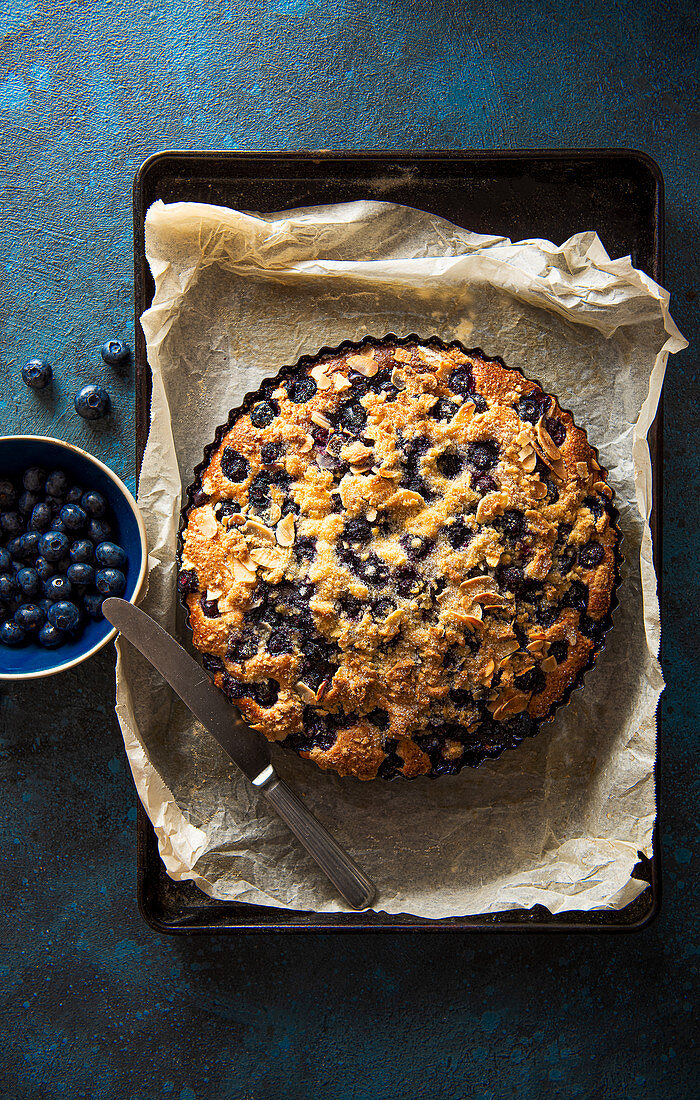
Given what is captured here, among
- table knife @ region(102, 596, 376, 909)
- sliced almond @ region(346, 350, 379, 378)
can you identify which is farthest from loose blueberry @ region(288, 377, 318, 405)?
table knife @ region(102, 596, 376, 909)

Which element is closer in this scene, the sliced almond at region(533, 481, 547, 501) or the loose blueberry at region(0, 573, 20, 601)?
the sliced almond at region(533, 481, 547, 501)

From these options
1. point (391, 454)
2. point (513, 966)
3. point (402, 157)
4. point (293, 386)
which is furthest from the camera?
point (513, 966)

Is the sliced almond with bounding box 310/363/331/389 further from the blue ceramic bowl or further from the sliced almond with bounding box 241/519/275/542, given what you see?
the blue ceramic bowl

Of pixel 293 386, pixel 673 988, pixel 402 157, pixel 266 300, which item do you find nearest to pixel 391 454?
pixel 293 386

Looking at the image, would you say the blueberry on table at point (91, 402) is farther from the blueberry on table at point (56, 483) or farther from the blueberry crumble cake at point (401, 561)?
the blueberry crumble cake at point (401, 561)

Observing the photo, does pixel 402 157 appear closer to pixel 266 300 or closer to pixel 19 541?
pixel 266 300

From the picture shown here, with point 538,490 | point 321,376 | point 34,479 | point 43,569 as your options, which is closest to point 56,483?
point 34,479
